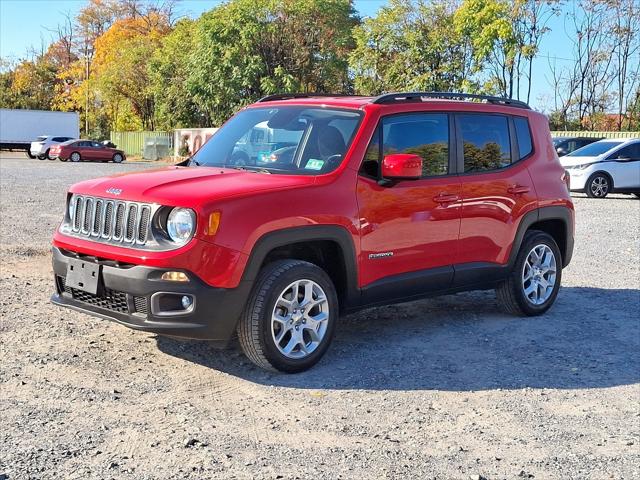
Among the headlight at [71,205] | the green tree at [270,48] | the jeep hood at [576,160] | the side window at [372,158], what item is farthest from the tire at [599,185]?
the green tree at [270,48]

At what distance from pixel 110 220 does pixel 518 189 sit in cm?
360

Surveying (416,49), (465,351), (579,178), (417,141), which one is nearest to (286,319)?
(465,351)

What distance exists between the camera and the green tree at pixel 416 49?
1547 inches

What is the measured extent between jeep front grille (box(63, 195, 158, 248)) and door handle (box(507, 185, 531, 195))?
10.9 feet

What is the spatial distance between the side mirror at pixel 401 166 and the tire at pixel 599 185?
51.7 ft

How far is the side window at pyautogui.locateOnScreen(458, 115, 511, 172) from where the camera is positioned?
6418 mm

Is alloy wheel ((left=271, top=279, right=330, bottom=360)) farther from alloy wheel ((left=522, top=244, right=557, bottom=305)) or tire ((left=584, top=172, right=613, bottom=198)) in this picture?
tire ((left=584, top=172, right=613, bottom=198))

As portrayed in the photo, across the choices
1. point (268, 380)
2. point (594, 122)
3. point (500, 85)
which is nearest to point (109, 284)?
point (268, 380)

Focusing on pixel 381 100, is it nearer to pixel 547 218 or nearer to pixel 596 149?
pixel 547 218

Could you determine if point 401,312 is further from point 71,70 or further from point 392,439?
point 71,70

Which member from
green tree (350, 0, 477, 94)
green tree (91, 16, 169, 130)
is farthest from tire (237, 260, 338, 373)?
green tree (91, 16, 169, 130)

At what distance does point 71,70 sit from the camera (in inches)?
2835

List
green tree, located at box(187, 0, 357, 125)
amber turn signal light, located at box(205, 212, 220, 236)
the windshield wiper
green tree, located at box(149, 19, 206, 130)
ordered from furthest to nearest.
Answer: green tree, located at box(149, 19, 206, 130) < green tree, located at box(187, 0, 357, 125) < the windshield wiper < amber turn signal light, located at box(205, 212, 220, 236)

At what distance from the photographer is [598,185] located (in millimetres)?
20094
